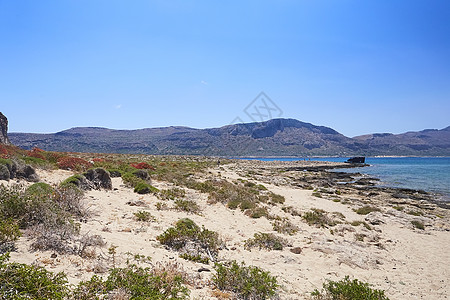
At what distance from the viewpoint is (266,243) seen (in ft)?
29.9

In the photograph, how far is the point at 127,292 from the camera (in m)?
4.17

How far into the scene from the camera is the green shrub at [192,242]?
24.1 feet

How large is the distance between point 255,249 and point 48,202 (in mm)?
6873

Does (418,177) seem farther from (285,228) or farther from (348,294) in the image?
(348,294)

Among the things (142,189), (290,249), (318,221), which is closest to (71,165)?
(142,189)

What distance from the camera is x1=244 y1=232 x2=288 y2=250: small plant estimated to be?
8.83 metres

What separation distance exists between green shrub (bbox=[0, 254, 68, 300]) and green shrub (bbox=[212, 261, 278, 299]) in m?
3.17

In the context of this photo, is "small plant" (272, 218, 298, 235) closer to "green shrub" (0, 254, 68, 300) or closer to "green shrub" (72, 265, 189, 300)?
"green shrub" (72, 265, 189, 300)

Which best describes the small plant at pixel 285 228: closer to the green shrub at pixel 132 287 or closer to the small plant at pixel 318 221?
the small plant at pixel 318 221

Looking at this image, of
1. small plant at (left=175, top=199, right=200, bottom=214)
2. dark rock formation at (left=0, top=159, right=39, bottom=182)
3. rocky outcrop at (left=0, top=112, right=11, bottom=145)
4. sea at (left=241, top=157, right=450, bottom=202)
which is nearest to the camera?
dark rock formation at (left=0, top=159, right=39, bottom=182)

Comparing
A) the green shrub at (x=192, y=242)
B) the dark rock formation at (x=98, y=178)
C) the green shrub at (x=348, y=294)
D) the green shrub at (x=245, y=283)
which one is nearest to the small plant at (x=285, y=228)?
the green shrub at (x=192, y=242)

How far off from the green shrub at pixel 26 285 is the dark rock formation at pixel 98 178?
33.5 ft

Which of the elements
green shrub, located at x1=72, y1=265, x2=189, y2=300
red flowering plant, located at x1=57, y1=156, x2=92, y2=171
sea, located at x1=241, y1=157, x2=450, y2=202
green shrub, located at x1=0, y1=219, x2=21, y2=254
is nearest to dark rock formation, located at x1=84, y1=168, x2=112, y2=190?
red flowering plant, located at x1=57, y1=156, x2=92, y2=171

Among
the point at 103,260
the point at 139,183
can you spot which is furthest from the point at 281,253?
the point at 139,183
